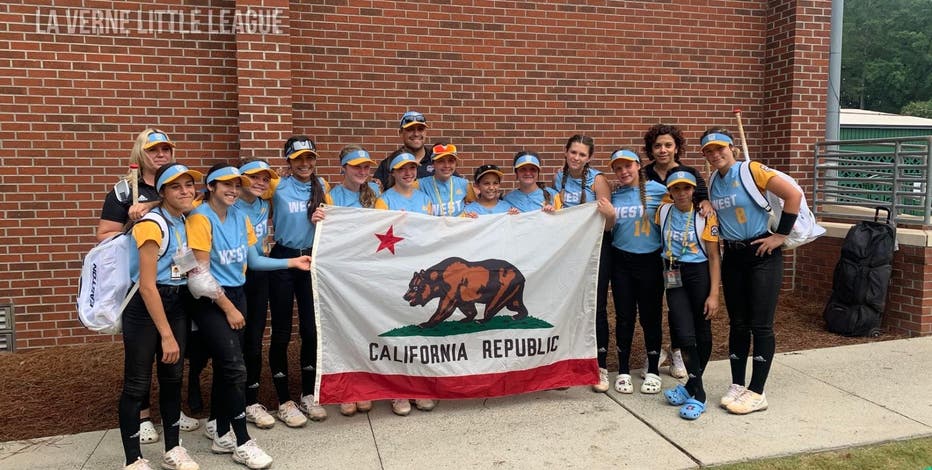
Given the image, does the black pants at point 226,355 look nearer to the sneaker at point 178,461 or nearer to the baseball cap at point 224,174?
the sneaker at point 178,461

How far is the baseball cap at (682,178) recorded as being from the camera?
13.8 feet

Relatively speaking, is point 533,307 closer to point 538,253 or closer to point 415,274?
point 538,253

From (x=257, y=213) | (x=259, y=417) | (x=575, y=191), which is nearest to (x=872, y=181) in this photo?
(x=575, y=191)

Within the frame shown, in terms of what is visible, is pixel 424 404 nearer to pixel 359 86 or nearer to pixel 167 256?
pixel 167 256

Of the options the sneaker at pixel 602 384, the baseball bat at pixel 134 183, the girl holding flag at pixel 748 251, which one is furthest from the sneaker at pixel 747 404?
the baseball bat at pixel 134 183

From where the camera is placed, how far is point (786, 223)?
4199mm

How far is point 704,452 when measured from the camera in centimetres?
383

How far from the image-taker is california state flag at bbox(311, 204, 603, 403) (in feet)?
14.3

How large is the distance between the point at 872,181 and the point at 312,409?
583cm

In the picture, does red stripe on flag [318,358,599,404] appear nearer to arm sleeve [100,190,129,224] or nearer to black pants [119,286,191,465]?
black pants [119,286,191,465]

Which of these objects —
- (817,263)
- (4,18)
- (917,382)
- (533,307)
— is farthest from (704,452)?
(4,18)

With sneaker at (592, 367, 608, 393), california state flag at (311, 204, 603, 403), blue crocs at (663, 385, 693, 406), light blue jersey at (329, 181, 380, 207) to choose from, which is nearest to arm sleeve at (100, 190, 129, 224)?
california state flag at (311, 204, 603, 403)

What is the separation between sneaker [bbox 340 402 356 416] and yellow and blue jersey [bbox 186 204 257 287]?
121 centimetres

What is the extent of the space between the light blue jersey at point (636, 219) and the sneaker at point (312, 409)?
2.37 m
